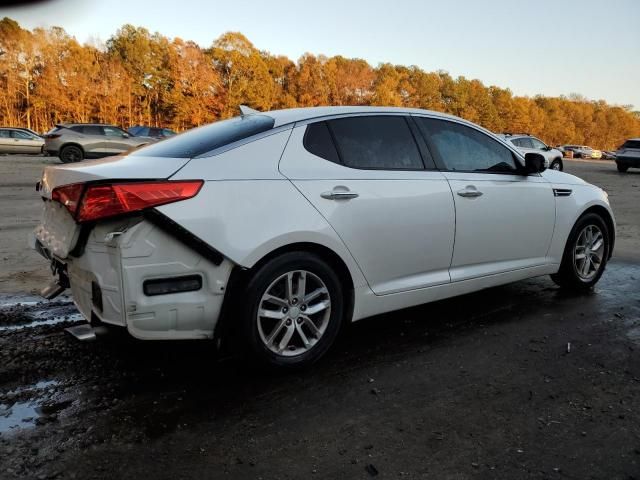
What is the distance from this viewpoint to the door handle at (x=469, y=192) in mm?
3838

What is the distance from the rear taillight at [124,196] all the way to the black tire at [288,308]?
1.94ft

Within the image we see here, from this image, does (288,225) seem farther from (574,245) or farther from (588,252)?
(588,252)

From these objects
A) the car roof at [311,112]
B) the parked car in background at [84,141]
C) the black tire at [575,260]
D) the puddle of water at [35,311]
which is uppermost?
the car roof at [311,112]

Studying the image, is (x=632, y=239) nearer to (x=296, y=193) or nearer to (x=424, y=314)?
(x=424, y=314)

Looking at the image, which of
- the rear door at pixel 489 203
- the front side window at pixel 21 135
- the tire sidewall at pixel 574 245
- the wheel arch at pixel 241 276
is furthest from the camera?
the front side window at pixel 21 135

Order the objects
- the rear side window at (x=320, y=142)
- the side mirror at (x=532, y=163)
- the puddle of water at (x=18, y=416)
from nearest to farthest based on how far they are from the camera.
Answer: the puddle of water at (x=18, y=416), the rear side window at (x=320, y=142), the side mirror at (x=532, y=163)

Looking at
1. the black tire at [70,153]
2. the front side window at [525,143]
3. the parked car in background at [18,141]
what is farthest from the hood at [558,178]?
the parked car in background at [18,141]

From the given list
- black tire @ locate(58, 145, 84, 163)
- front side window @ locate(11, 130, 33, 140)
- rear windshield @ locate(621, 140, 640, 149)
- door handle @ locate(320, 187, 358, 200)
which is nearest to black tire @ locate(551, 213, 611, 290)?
door handle @ locate(320, 187, 358, 200)

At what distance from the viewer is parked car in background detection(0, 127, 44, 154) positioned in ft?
83.5

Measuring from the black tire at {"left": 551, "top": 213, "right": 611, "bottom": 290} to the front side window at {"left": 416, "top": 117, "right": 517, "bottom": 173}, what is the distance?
97cm

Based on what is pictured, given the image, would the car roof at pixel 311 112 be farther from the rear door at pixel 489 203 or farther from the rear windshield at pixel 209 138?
the rear door at pixel 489 203

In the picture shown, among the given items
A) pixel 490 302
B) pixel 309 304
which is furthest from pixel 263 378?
pixel 490 302

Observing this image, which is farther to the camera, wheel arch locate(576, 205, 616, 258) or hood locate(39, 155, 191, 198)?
wheel arch locate(576, 205, 616, 258)

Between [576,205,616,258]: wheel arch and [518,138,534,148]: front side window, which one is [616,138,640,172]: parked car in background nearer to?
[518,138,534,148]: front side window
